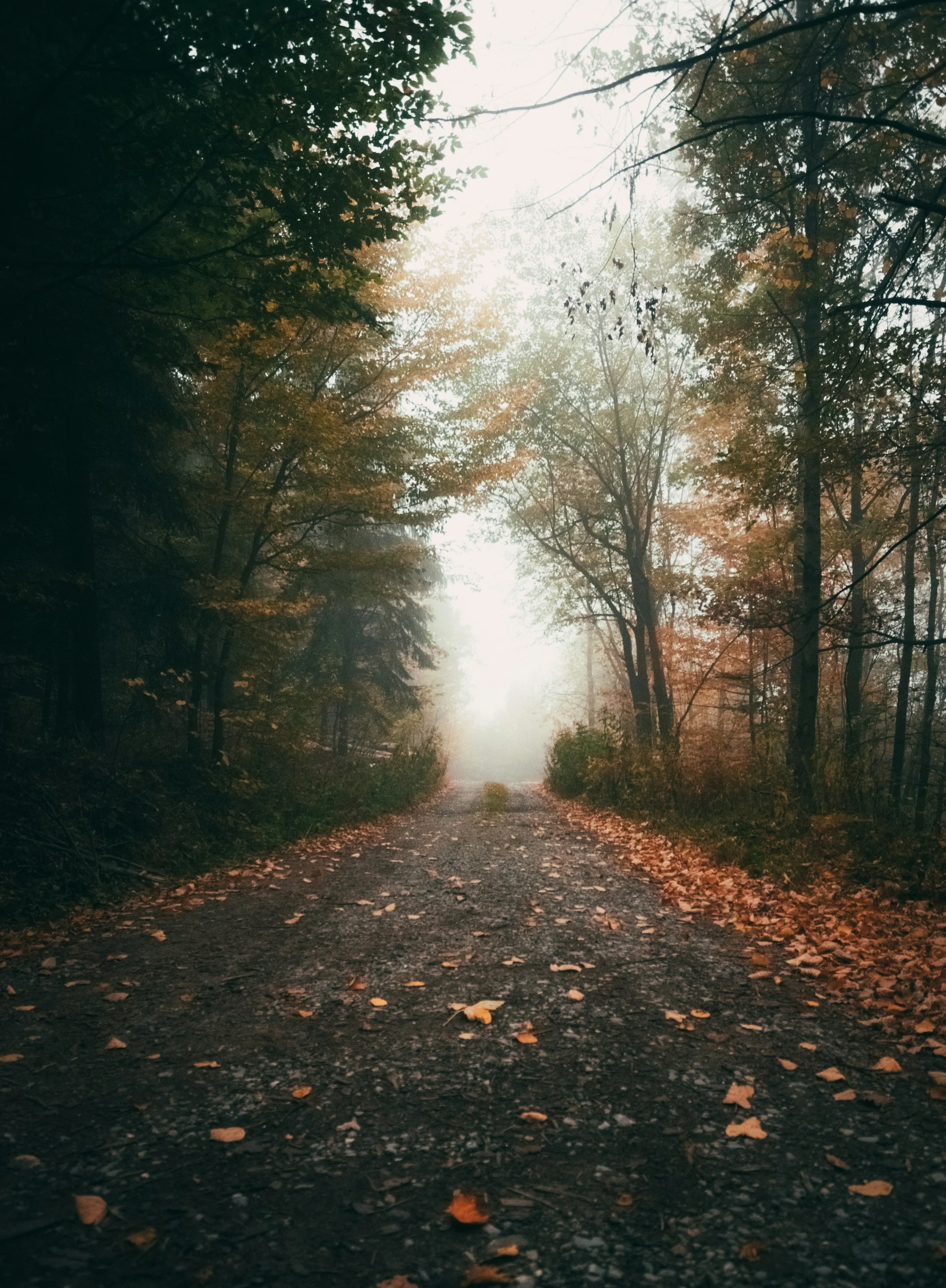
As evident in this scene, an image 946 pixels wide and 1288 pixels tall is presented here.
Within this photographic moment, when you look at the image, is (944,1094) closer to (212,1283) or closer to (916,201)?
(212,1283)

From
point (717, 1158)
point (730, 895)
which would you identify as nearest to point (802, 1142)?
point (717, 1158)

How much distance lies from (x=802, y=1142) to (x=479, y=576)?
19609 mm

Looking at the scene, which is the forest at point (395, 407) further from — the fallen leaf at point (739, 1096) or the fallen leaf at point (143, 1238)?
the fallen leaf at point (143, 1238)

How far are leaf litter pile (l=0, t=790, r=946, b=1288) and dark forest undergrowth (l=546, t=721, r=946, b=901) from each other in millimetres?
642

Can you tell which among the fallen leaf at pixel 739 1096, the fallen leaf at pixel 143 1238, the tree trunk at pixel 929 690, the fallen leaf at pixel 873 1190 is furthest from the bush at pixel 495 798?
the fallen leaf at pixel 143 1238

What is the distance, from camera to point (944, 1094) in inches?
111

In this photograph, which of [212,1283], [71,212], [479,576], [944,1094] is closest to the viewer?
[212,1283]

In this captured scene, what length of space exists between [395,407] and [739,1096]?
1067cm

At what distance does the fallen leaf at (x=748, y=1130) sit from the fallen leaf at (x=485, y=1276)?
44.1 inches

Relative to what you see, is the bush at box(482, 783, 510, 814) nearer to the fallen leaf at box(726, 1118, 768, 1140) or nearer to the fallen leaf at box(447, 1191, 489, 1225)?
the fallen leaf at box(726, 1118, 768, 1140)

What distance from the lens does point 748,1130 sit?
257 centimetres

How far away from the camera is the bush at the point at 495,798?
45.3ft

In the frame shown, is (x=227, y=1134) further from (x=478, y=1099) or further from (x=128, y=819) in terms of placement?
(x=128, y=819)

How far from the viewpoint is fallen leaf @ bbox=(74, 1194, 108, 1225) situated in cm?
212
